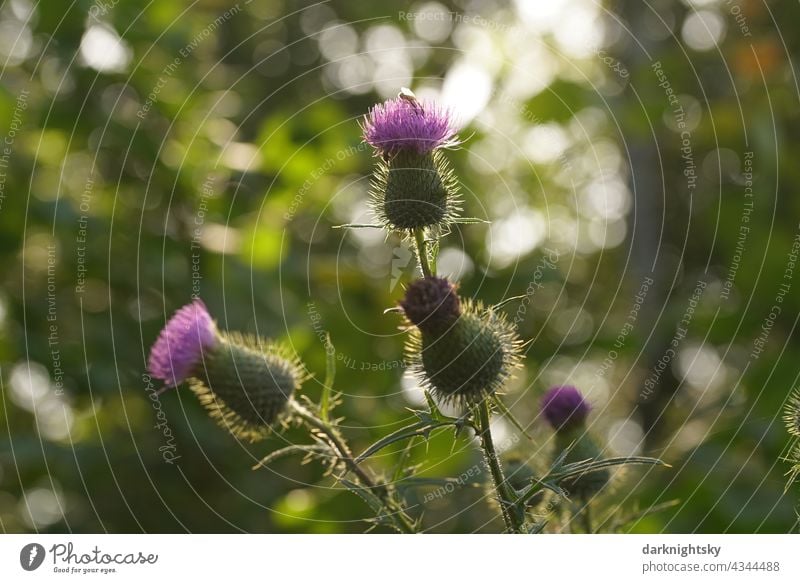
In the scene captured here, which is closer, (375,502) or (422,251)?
(375,502)

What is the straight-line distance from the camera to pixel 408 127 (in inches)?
109

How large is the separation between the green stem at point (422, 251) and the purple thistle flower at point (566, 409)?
84 cm

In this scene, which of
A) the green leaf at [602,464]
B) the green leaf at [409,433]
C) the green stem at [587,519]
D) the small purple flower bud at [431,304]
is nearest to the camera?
the green leaf at [602,464]

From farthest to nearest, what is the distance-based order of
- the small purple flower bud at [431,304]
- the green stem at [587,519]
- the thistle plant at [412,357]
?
the green stem at [587,519] < the small purple flower bud at [431,304] < the thistle plant at [412,357]

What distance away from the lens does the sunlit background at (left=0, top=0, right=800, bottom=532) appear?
5.33m

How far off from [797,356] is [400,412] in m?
2.20

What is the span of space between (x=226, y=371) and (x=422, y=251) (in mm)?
828

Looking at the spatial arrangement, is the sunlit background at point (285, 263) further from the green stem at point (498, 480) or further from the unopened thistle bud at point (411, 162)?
the green stem at point (498, 480)

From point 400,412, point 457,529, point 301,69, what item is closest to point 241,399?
point 400,412

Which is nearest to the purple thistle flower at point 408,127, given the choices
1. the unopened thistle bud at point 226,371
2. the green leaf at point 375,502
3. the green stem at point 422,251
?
the green stem at point 422,251

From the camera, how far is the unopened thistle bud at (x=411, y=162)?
2.72 meters

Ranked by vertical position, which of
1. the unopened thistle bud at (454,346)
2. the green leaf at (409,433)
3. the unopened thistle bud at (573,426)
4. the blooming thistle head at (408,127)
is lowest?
the unopened thistle bud at (573,426)

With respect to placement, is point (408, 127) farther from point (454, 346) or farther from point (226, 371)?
point (226, 371)

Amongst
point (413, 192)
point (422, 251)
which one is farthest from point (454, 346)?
point (413, 192)
